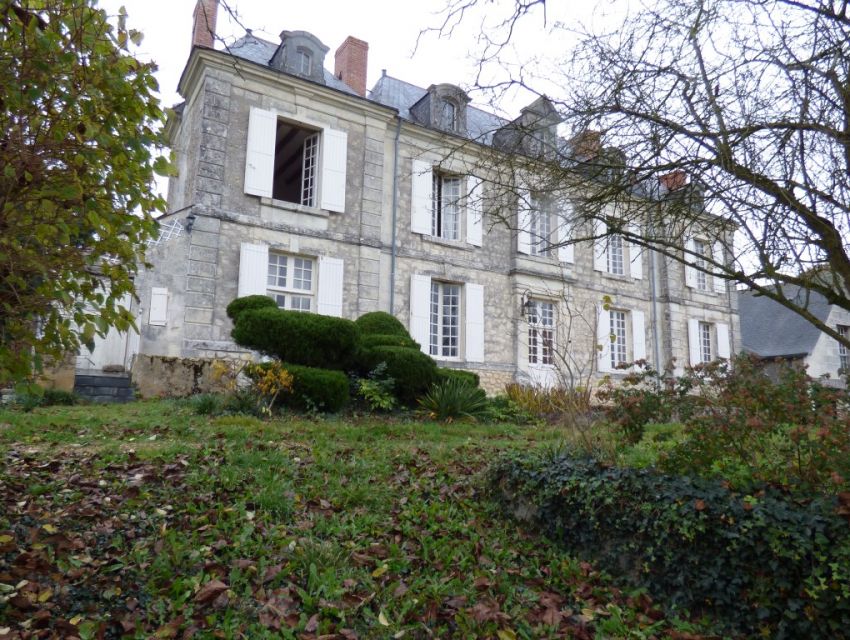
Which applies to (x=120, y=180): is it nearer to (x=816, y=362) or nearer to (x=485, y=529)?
(x=485, y=529)

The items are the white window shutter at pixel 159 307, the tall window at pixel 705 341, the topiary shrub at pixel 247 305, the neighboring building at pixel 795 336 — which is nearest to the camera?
the topiary shrub at pixel 247 305

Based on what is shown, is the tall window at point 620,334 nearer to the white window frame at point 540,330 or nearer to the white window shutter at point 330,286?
the white window frame at point 540,330

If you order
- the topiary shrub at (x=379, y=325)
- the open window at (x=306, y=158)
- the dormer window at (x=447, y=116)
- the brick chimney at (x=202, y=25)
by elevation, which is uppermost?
the brick chimney at (x=202, y=25)

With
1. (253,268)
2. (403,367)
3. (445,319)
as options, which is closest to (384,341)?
(403,367)

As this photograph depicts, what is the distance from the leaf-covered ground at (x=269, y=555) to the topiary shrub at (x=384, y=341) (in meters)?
4.39

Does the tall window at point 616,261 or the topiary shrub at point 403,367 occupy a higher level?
the tall window at point 616,261

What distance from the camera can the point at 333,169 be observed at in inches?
475

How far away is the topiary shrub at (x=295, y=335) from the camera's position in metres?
8.22

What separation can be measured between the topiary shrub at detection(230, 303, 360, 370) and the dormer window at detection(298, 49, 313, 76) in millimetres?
6467

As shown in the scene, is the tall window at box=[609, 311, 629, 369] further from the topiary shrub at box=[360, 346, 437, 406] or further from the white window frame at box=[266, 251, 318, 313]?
the white window frame at box=[266, 251, 318, 313]

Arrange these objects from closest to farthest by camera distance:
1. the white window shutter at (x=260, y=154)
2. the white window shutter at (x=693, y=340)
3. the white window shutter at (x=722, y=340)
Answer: the white window shutter at (x=260, y=154), the white window shutter at (x=693, y=340), the white window shutter at (x=722, y=340)

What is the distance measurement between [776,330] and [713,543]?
2171 cm

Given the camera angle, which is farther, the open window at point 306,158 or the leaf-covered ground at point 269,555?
the open window at point 306,158

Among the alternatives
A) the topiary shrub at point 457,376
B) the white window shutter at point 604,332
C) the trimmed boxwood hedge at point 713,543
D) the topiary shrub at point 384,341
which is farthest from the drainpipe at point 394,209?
the trimmed boxwood hedge at point 713,543
